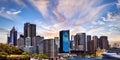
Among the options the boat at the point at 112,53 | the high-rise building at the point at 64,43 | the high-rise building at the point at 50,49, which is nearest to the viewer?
the high-rise building at the point at 50,49

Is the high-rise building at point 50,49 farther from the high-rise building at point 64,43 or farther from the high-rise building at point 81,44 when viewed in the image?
the high-rise building at point 81,44

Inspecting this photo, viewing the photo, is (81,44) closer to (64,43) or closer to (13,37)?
(64,43)

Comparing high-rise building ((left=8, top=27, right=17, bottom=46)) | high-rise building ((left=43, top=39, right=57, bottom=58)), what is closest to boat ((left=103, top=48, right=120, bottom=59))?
high-rise building ((left=43, top=39, right=57, bottom=58))

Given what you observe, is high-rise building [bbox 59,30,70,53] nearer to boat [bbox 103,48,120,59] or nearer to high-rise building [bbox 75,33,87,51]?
high-rise building [bbox 75,33,87,51]

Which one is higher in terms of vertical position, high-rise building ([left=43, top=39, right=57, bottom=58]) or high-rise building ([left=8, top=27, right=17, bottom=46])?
high-rise building ([left=8, top=27, right=17, bottom=46])

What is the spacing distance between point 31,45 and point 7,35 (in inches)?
168

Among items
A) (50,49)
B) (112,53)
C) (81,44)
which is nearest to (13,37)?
(50,49)

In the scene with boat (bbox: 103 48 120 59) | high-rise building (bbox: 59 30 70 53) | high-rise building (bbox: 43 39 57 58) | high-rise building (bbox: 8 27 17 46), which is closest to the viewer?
high-rise building (bbox: 8 27 17 46)

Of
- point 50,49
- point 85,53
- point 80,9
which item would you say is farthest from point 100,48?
point 80,9

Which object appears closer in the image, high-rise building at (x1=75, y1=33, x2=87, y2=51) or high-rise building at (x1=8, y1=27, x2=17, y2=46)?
high-rise building at (x1=8, y1=27, x2=17, y2=46)

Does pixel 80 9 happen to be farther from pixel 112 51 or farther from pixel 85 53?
pixel 112 51

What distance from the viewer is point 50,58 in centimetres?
1639

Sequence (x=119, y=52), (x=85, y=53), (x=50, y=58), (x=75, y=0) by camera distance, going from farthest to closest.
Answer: (x=119, y=52) < (x=85, y=53) < (x=50, y=58) < (x=75, y=0)

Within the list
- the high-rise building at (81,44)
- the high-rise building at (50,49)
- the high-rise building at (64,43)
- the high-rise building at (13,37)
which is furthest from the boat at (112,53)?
the high-rise building at (13,37)
